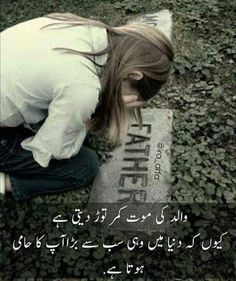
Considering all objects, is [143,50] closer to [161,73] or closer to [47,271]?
[161,73]

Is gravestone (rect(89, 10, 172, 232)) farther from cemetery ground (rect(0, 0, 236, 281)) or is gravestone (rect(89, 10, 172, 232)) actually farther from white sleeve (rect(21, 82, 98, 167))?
white sleeve (rect(21, 82, 98, 167))

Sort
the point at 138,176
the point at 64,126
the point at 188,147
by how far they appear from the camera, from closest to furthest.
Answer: the point at 64,126
the point at 138,176
the point at 188,147

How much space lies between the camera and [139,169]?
2.71 m

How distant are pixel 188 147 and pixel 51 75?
1.11 metres

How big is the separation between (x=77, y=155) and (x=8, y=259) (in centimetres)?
64

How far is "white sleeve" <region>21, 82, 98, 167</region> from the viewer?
6.78 feet

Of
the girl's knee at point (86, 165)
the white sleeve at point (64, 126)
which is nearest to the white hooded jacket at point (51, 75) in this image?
the white sleeve at point (64, 126)

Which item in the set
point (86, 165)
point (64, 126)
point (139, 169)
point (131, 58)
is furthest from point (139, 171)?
point (131, 58)

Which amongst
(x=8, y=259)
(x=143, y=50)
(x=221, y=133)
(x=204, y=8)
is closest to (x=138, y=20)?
(x=204, y=8)

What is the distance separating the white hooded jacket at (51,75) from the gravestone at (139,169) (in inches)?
20.6

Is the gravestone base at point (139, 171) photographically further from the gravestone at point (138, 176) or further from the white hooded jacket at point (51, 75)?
the white hooded jacket at point (51, 75)

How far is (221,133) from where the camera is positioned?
9.75ft

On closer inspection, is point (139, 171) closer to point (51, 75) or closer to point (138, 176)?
point (138, 176)

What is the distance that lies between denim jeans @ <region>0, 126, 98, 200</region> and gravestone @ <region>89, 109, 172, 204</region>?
11 cm
